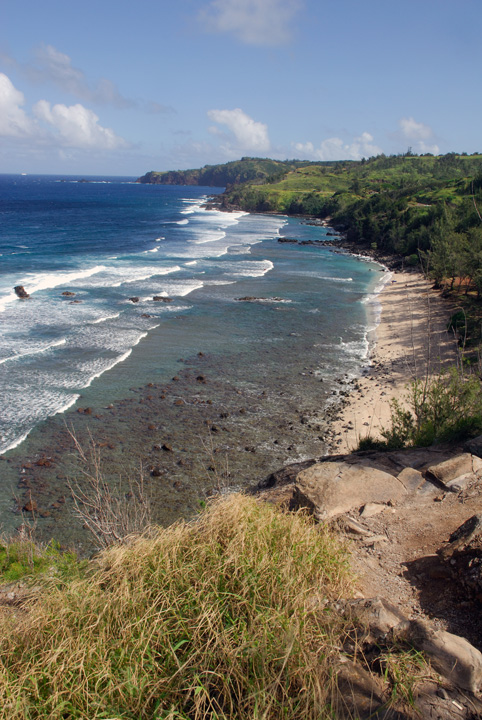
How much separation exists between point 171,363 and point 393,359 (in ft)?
40.5

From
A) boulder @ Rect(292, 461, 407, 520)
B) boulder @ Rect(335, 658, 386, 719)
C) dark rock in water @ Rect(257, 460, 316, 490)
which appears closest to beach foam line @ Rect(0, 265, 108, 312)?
dark rock in water @ Rect(257, 460, 316, 490)

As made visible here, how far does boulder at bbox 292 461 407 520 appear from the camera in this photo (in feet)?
26.1

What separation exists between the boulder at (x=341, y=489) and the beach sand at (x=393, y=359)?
3.55 m

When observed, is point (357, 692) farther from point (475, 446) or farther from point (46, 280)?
point (46, 280)

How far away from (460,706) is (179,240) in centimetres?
7092

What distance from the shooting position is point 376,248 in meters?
68.4

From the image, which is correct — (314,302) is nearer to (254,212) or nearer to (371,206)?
(371,206)

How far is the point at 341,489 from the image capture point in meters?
8.27

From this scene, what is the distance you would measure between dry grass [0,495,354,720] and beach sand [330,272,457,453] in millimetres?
7118

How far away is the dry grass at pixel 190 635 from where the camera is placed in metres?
3.74

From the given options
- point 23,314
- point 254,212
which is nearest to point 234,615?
point 23,314

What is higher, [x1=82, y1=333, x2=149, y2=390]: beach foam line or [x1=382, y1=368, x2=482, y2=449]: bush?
[x1=382, y1=368, x2=482, y2=449]: bush

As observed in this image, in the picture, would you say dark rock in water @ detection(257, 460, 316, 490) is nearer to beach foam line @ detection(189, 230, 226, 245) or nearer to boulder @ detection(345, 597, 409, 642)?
boulder @ detection(345, 597, 409, 642)

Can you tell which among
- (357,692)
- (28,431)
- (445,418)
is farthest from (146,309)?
(357,692)
